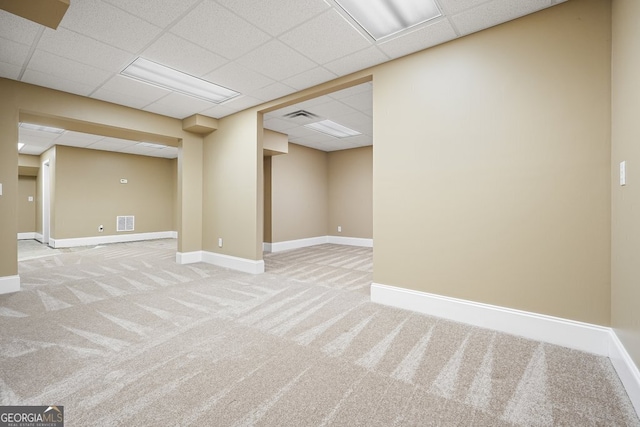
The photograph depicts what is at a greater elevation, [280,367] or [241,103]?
[241,103]

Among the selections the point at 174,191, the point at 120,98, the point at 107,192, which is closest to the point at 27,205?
the point at 107,192

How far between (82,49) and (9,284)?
2.88 m

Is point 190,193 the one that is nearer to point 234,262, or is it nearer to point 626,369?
point 234,262

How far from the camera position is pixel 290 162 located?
7.02 meters

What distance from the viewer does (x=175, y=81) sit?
3570mm

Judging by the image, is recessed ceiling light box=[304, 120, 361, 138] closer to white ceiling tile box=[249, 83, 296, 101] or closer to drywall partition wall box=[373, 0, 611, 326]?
white ceiling tile box=[249, 83, 296, 101]

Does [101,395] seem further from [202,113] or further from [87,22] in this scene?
[202,113]

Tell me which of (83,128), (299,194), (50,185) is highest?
(83,128)

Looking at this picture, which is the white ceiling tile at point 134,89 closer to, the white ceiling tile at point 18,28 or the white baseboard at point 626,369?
the white ceiling tile at point 18,28

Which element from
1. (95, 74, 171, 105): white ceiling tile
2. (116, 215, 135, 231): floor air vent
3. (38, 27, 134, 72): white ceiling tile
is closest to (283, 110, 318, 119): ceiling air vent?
(95, 74, 171, 105): white ceiling tile

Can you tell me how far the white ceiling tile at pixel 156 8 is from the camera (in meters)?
2.12

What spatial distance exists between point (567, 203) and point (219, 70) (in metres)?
3.58

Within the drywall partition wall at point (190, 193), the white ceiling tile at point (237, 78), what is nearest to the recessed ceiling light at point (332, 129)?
the white ceiling tile at point (237, 78)

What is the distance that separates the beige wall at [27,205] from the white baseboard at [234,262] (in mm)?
8411
